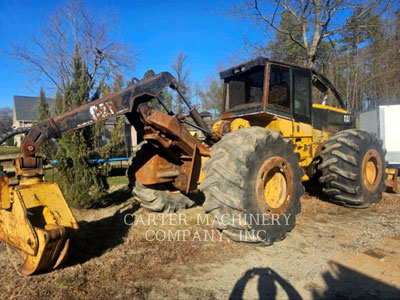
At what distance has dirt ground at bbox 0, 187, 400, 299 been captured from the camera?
2.68 metres

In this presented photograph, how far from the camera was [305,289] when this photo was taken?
268cm

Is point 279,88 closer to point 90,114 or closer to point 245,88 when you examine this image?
point 245,88

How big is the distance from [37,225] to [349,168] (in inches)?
183

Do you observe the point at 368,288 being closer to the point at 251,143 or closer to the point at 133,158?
the point at 251,143

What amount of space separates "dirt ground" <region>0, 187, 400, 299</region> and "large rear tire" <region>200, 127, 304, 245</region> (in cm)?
30

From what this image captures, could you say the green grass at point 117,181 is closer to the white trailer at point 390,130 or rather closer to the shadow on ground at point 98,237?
the shadow on ground at point 98,237

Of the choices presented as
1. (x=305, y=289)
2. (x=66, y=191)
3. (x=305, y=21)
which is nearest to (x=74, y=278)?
(x=305, y=289)

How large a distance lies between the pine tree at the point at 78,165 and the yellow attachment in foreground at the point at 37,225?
2.70 meters

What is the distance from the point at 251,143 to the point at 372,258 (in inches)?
76.5

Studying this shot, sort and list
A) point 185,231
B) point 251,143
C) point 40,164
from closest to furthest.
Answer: point 40,164
point 251,143
point 185,231

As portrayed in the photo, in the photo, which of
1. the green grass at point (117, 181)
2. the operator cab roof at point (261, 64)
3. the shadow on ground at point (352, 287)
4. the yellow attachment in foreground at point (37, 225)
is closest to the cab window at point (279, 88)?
the operator cab roof at point (261, 64)

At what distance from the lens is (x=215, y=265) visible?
324cm

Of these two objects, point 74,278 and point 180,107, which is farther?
point 180,107

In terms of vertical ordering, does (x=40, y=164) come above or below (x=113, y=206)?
above
